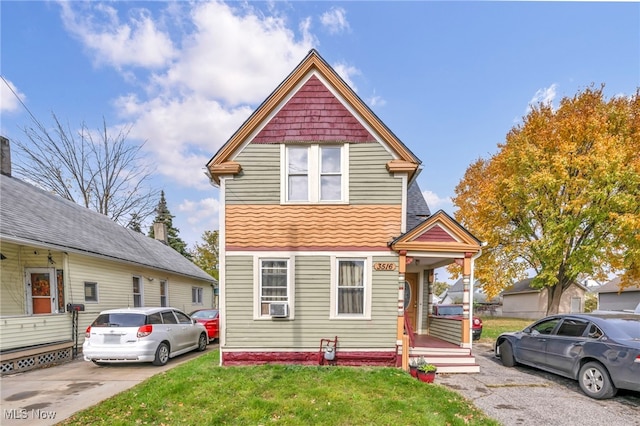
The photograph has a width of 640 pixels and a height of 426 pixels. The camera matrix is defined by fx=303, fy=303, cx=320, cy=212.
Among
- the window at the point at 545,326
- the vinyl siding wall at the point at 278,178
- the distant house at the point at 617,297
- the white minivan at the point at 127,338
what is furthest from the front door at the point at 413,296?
the distant house at the point at 617,297

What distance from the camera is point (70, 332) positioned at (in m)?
10.3

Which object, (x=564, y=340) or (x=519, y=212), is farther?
(x=519, y=212)

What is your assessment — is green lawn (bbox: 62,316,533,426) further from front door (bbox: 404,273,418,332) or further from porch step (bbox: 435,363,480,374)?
front door (bbox: 404,273,418,332)

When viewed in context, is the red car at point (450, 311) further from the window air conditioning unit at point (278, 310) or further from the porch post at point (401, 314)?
the window air conditioning unit at point (278, 310)

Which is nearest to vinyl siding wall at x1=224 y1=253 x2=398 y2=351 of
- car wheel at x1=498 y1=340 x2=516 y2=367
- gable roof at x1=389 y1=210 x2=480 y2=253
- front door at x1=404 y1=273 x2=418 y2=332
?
gable roof at x1=389 y1=210 x2=480 y2=253

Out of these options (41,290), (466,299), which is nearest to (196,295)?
(41,290)

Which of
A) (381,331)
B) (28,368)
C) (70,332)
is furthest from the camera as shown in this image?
(70,332)

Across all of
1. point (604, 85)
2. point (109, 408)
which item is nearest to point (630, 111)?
point (604, 85)

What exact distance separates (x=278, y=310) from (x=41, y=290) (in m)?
8.93

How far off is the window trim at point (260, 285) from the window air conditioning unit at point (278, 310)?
21 cm

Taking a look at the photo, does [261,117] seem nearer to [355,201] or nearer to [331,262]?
[355,201]

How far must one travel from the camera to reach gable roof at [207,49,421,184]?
27.3 feet

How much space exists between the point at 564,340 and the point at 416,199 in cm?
541

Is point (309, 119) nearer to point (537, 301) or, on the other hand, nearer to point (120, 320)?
point (120, 320)
